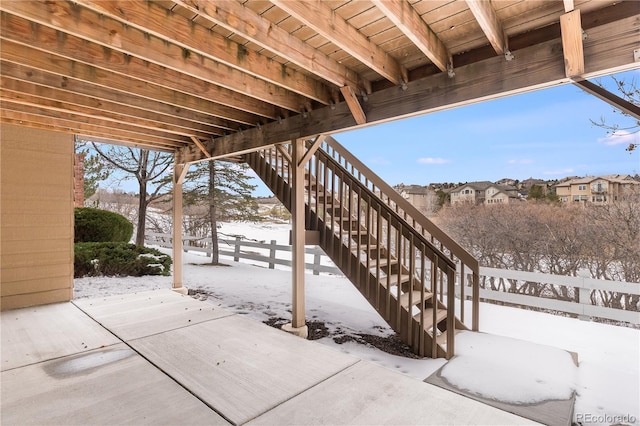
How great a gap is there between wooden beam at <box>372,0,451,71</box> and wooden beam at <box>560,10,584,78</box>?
71 centimetres

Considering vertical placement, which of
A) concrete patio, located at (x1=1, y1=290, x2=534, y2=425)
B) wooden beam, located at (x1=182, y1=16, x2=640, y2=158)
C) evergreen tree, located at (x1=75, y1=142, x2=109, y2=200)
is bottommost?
concrete patio, located at (x1=1, y1=290, x2=534, y2=425)

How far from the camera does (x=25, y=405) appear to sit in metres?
1.93

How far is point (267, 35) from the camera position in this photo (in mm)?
2062

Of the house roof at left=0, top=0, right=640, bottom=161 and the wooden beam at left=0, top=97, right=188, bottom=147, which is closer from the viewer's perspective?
the house roof at left=0, top=0, right=640, bottom=161

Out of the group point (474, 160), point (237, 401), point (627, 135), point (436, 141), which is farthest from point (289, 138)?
point (436, 141)

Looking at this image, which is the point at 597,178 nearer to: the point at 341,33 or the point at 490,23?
the point at 490,23

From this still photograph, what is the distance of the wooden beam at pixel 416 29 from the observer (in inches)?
68.4

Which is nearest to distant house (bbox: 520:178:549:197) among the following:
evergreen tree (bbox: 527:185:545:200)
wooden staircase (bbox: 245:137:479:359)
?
evergreen tree (bbox: 527:185:545:200)

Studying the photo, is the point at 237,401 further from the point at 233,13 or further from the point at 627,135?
the point at 627,135

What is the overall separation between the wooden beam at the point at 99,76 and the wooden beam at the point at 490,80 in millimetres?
1133

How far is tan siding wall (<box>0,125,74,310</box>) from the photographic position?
3.85 metres

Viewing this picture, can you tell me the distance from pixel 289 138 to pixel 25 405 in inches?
121

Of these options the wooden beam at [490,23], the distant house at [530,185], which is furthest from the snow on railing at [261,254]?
the distant house at [530,185]

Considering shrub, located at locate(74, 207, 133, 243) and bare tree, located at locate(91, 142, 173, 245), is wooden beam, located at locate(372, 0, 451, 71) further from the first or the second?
bare tree, located at locate(91, 142, 173, 245)
